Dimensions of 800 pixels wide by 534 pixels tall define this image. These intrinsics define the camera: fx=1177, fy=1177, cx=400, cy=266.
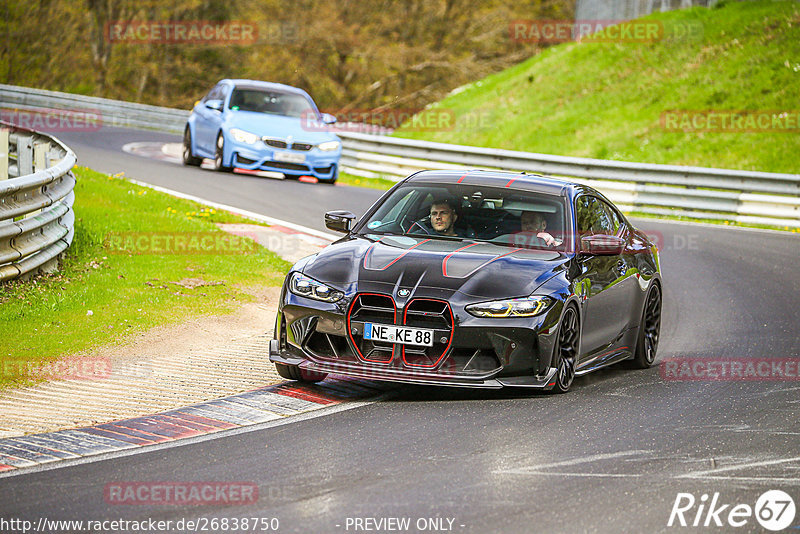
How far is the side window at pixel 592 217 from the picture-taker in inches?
356

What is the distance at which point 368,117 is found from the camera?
4934cm

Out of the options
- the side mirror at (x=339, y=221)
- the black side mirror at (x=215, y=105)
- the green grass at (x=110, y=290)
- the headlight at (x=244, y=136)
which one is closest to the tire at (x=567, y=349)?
the side mirror at (x=339, y=221)

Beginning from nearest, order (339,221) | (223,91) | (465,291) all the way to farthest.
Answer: (465,291), (339,221), (223,91)

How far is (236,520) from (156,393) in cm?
278

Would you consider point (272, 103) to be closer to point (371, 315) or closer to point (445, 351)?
point (371, 315)

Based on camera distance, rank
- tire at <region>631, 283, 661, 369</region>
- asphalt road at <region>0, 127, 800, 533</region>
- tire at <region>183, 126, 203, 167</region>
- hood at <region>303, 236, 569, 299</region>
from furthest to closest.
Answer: tire at <region>183, 126, 203, 167</region>
tire at <region>631, 283, 661, 369</region>
hood at <region>303, 236, 569, 299</region>
asphalt road at <region>0, 127, 800, 533</region>

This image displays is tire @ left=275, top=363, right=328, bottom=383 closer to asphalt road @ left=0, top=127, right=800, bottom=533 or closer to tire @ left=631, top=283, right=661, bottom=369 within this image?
asphalt road @ left=0, top=127, right=800, bottom=533

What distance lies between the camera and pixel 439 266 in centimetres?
791

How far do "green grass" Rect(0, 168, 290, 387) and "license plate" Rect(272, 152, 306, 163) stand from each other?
6.15m

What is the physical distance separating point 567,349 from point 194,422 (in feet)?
8.65

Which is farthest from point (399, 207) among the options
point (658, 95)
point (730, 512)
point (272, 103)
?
point (658, 95)

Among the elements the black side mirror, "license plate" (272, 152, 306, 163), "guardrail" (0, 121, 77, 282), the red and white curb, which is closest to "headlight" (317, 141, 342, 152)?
"license plate" (272, 152, 306, 163)

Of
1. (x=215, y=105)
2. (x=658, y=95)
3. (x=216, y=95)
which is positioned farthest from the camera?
(x=658, y=95)

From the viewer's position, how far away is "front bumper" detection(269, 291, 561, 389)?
755 centimetres
